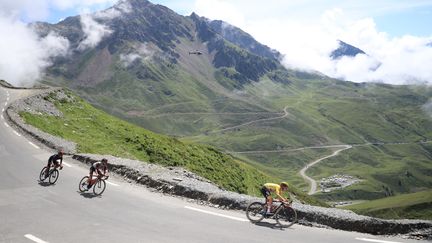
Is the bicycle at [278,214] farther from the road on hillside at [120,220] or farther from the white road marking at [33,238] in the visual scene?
the white road marking at [33,238]

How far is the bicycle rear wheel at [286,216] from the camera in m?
21.4

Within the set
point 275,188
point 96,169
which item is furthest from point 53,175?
point 275,188

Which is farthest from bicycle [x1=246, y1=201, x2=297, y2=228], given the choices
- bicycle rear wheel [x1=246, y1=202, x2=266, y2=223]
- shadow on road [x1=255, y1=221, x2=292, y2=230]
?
shadow on road [x1=255, y1=221, x2=292, y2=230]

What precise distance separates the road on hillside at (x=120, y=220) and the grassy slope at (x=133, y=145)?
19935 millimetres

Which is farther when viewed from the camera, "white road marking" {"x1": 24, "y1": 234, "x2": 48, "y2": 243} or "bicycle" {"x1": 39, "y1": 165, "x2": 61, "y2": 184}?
"bicycle" {"x1": 39, "y1": 165, "x2": 61, "y2": 184}

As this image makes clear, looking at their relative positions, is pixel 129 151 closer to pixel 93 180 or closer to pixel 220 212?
pixel 93 180

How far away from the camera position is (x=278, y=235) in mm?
19156

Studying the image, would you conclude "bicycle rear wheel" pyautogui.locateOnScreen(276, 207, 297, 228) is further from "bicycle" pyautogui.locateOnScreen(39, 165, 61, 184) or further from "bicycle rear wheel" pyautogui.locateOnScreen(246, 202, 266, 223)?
"bicycle" pyautogui.locateOnScreen(39, 165, 61, 184)

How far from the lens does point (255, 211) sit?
22.4m

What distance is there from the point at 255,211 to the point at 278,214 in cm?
123

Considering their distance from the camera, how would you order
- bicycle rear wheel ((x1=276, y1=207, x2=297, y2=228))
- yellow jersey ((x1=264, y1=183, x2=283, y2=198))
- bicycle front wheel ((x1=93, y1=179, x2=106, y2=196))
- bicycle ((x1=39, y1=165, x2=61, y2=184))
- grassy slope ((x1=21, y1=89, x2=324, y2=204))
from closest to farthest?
bicycle rear wheel ((x1=276, y1=207, x2=297, y2=228)) < yellow jersey ((x1=264, y1=183, x2=283, y2=198)) < bicycle front wheel ((x1=93, y1=179, x2=106, y2=196)) < bicycle ((x1=39, y1=165, x2=61, y2=184)) < grassy slope ((x1=21, y1=89, x2=324, y2=204))

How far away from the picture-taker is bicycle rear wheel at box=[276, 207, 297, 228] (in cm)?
2138

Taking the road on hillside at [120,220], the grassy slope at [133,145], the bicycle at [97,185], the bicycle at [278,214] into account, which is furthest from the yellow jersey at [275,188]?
the grassy slope at [133,145]

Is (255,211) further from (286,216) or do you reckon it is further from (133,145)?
(133,145)
